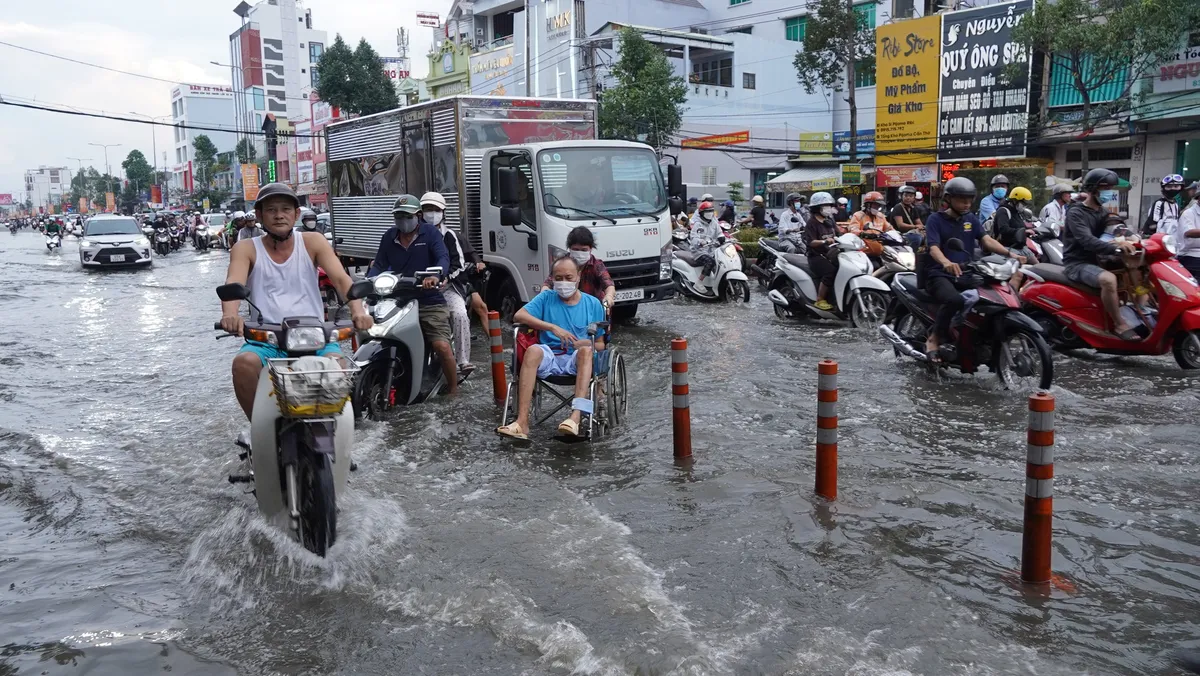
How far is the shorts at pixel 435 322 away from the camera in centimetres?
810

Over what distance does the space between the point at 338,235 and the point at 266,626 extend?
13730 mm

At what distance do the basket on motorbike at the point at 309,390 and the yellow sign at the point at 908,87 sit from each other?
30.1 meters

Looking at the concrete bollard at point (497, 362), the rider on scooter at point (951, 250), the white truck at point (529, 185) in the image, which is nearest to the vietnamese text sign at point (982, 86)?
the white truck at point (529, 185)

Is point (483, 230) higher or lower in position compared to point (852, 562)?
higher

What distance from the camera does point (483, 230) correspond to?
12914mm

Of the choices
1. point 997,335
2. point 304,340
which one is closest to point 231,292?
point 304,340

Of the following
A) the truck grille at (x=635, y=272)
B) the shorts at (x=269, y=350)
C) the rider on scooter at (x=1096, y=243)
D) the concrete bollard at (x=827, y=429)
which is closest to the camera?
the shorts at (x=269, y=350)

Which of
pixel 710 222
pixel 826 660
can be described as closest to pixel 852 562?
pixel 826 660

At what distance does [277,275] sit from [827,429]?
303 centimetres

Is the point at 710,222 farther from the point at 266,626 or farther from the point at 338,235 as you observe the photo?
the point at 266,626

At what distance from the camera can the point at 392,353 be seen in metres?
7.71

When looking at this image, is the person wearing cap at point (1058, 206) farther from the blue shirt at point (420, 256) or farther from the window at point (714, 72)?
the window at point (714, 72)

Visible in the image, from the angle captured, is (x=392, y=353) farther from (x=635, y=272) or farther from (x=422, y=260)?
(x=635, y=272)

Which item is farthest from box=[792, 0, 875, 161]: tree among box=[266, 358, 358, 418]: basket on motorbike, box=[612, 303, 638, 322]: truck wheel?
box=[266, 358, 358, 418]: basket on motorbike
